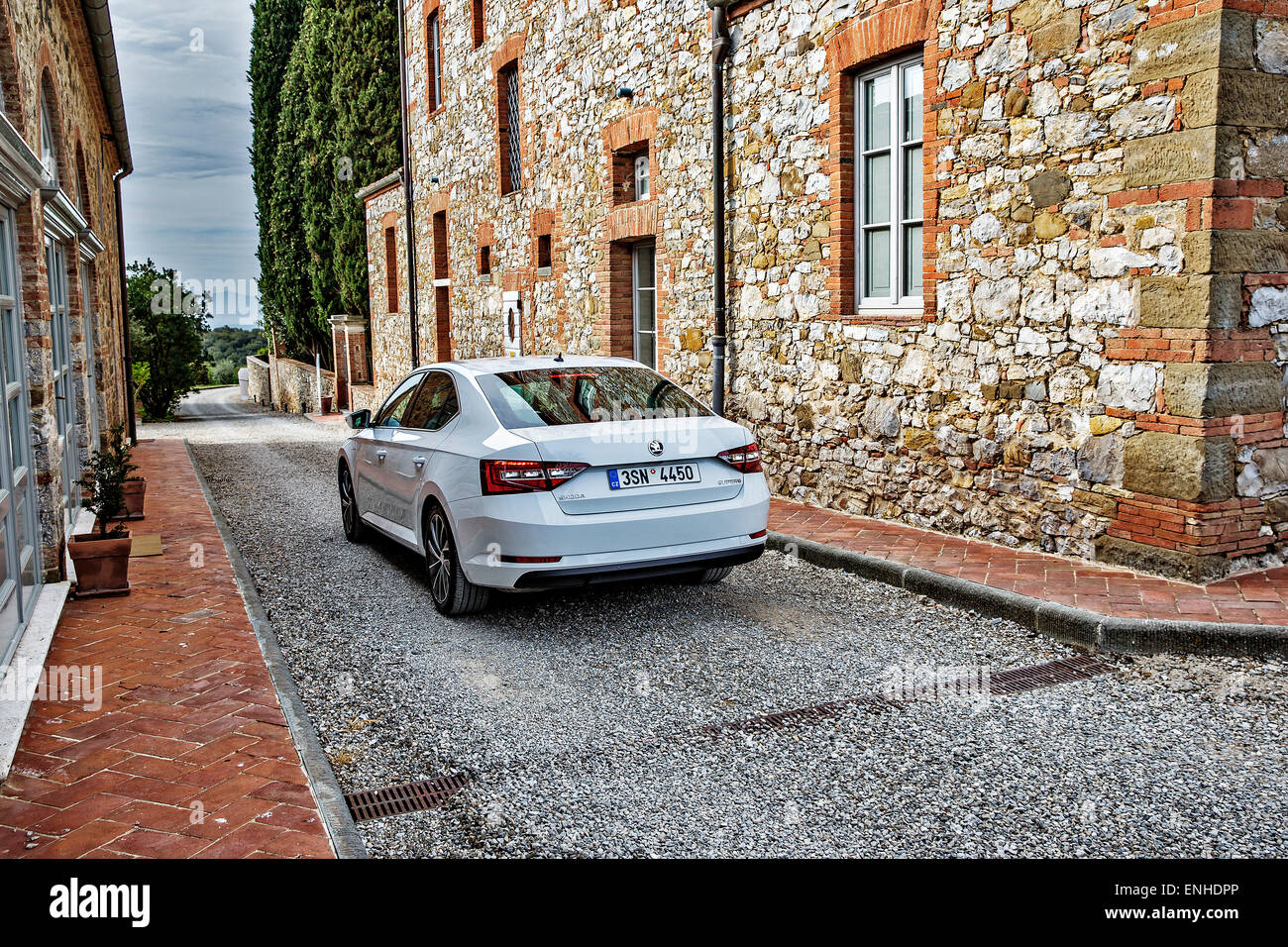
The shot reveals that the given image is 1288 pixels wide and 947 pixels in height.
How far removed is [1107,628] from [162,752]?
4266 millimetres

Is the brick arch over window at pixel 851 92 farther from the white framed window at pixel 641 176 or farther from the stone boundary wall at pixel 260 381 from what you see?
the stone boundary wall at pixel 260 381

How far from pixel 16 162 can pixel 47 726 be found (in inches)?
120

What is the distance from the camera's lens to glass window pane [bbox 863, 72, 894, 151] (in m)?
8.04

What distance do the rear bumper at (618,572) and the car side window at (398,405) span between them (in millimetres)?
2252

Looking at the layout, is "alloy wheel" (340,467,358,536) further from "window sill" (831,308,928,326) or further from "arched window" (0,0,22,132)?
"window sill" (831,308,928,326)

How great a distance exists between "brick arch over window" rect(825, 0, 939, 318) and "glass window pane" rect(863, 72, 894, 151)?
12cm

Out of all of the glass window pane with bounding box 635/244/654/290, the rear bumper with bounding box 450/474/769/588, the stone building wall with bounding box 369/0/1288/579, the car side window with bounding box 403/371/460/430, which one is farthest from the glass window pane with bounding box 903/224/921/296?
the glass window pane with bounding box 635/244/654/290

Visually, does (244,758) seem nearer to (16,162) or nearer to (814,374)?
(16,162)

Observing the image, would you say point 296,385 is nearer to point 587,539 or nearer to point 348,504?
point 348,504

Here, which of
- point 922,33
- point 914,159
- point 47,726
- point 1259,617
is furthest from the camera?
point 914,159

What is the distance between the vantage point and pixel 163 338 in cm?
2794

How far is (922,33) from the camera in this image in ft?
24.1
